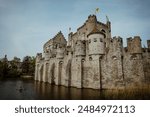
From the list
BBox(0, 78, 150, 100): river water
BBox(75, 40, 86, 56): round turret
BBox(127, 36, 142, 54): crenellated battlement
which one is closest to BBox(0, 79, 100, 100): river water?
BBox(0, 78, 150, 100): river water

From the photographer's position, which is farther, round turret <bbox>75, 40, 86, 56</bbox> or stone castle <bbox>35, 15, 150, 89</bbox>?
round turret <bbox>75, 40, 86, 56</bbox>

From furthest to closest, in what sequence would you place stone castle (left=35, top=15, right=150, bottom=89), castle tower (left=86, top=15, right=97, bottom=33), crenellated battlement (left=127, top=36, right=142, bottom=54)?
1. castle tower (left=86, top=15, right=97, bottom=33)
2. crenellated battlement (left=127, top=36, right=142, bottom=54)
3. stone castle (left=35, top=15, right=150, bottom=89)

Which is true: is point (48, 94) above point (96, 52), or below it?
below

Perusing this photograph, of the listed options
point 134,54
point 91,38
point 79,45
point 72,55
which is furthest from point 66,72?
point 134,54

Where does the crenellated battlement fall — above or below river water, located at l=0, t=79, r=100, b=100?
above

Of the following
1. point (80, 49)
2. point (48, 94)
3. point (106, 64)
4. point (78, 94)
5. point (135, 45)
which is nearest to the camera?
point (78, 94)

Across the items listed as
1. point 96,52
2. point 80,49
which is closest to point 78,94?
point 96,52

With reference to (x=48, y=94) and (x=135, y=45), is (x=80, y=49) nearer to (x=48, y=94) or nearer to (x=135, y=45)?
(x=135, y=45)

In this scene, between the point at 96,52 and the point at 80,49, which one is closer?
the point at 96,52

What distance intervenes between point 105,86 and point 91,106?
1179 centimetres

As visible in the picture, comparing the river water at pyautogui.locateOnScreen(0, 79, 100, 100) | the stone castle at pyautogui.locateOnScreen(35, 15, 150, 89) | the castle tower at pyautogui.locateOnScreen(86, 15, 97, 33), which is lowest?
the river water at pyautogui.locateOnScreen(0, 79, 100, 100)

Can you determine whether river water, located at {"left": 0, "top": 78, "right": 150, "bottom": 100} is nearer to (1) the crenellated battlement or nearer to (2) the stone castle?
(2) the stone castle

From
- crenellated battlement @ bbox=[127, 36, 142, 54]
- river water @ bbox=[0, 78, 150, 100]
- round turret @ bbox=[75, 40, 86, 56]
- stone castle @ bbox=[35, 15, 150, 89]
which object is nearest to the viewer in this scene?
river water @ bbox=[0, 78, 150, 100]

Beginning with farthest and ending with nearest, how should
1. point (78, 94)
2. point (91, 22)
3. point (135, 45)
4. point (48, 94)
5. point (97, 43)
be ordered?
1. point (91, 22)
2. point (97, 43)
3. point (135, 45)
4. point (48, 94)
5. point (78, 94)
